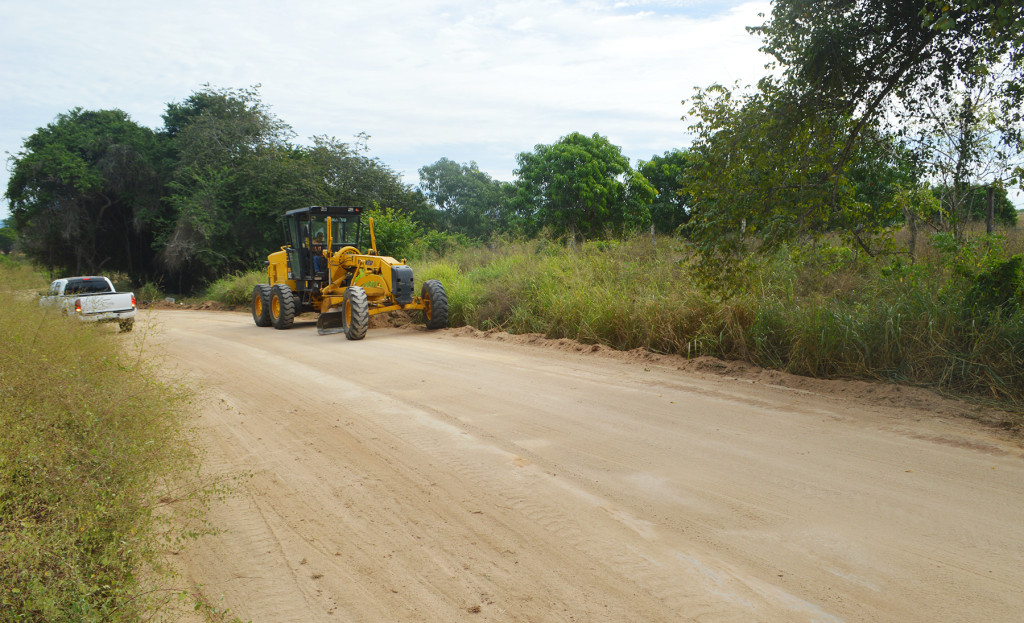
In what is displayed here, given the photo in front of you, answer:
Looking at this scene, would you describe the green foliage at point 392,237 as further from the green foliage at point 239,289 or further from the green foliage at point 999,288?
the green foliage at point 999,288

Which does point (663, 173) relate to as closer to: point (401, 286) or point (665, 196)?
point (665, 196)

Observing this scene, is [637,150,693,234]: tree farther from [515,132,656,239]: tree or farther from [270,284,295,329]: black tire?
[270,284,295,329]: black tire

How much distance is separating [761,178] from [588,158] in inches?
941

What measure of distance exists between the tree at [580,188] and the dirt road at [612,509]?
2335cm

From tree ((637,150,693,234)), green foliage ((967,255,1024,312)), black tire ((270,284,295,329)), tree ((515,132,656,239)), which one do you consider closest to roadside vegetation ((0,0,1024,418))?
green foliage ((967,255,1024,312))

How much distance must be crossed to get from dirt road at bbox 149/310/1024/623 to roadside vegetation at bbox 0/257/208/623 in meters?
0.34

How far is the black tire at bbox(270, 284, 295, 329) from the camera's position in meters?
15.6

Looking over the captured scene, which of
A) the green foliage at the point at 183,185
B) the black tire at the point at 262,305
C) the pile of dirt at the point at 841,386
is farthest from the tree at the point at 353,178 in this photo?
the pile of dirt at the point at 841,386

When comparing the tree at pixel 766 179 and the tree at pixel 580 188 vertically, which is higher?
the tree at pixel 580 188

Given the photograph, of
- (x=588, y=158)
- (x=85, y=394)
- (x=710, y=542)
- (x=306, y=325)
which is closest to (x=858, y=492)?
(x=710, y=542)

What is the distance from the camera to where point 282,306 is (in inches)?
613

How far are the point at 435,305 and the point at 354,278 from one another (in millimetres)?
2206

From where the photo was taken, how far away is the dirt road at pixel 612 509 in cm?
313

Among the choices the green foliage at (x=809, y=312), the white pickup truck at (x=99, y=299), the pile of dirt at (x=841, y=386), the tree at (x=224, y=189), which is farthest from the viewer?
the tree at (x=224, y=189)
